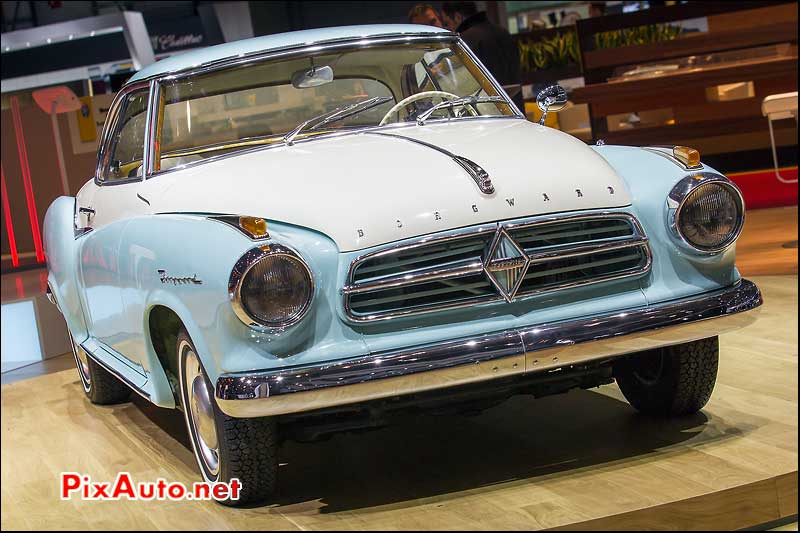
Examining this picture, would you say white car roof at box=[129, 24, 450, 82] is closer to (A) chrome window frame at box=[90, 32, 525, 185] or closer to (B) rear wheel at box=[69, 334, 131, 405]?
(A) chrome window frame at box=[90, 32, 525, 185]

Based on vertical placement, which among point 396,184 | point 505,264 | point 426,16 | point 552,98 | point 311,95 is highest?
point 426,16

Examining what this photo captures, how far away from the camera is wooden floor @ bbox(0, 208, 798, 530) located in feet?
10.5

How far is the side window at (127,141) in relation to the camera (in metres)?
4.66

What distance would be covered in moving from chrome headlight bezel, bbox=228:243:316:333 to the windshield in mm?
1198

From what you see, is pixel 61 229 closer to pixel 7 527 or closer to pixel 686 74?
pixel 7 527

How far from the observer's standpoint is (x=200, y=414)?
12.1 ft

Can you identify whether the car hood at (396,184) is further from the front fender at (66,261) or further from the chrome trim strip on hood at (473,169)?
the front fender at (66,261)

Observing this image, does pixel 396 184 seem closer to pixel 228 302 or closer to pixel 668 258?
pixel 228 302

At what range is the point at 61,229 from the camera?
5199 mm

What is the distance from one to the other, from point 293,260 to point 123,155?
1994 mm

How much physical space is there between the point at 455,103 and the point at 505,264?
3.91ft

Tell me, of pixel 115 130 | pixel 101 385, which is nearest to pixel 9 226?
pixel 101 385

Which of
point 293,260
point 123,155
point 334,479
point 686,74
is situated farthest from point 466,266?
point 686,74

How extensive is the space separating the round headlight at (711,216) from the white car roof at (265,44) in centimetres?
164
